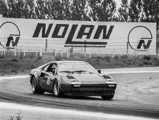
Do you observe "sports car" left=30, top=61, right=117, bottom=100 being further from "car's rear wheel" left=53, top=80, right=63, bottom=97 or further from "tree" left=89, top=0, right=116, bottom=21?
"tree" left=89, top=0, right=116, bottom=21

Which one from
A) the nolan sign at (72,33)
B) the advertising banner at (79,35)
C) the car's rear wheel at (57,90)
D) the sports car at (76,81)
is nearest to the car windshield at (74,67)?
the sports car at (76,81)

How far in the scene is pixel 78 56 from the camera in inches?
1855

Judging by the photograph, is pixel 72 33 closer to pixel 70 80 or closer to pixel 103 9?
pixel 103 9

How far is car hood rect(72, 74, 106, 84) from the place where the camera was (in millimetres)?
16484

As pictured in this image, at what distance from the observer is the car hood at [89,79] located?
16.5m

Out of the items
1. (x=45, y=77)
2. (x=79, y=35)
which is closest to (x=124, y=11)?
(x=79, y=35)

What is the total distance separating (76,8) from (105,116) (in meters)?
55.8

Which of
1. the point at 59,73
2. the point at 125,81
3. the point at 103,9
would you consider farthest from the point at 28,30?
the point at 59,73

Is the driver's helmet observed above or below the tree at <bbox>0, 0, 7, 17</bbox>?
below

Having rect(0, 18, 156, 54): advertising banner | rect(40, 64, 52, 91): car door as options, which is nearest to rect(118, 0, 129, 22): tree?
rect(0, 18, 156, 54): advertising banner

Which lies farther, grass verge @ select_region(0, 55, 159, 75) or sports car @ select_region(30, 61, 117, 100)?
grass verge @ select_region(0, 55, 159, 75)

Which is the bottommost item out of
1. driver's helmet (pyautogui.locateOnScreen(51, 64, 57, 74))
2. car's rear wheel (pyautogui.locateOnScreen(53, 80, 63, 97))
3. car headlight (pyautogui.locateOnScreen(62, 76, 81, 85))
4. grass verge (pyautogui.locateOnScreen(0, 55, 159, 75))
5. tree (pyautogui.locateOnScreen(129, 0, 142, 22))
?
grass verge (pyautogui.locateOnScreen(0, 55, 159, 75))

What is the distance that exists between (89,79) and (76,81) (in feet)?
1.42

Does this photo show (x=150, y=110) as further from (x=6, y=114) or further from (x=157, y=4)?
(x=157, y=4)
